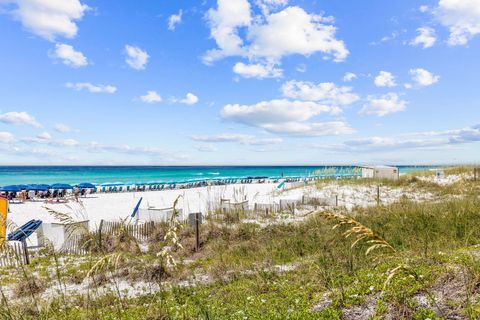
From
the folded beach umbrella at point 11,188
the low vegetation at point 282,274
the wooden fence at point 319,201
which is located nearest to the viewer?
the low vegetation at point 282,274

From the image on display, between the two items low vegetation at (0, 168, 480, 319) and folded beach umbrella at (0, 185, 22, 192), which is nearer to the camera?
low vegetation at (0, 168, 480, 319)

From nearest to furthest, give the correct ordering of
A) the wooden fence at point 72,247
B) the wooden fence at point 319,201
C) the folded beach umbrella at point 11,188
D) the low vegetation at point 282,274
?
the low vegetation at point 282,274
the wooden fence at point 72,247
the wooden fence at point 319,201
the folded beach umbrella at point 11,188

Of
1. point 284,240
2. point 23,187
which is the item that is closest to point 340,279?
point 284,240

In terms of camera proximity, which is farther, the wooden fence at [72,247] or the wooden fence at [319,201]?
the wooden fence at [319,201]

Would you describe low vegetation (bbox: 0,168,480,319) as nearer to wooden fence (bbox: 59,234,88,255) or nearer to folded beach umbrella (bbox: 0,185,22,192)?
wooden fence (bbox: 59,234,88,255)

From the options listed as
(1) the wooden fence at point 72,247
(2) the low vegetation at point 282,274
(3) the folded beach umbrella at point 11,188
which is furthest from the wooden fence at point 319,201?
(3) the folded beach umbrella at point 11,188

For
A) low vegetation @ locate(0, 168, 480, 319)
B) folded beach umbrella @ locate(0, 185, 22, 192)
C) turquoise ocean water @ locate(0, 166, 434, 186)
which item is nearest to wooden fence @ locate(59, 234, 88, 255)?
low vegetation @ locate(0, 168, 480, 319)

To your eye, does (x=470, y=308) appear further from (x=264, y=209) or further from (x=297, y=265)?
(x=264, y=209)

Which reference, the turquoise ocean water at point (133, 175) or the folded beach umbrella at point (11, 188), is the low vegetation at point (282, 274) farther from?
the folded beach umbrella at point (11, 188)

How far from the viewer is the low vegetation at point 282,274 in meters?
3.67

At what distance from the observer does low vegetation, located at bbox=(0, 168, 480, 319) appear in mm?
3670

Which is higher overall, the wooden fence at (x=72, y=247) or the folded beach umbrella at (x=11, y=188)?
the folded beach umbrella at (x=11, y=188)

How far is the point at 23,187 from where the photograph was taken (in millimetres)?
30391

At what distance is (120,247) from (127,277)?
91.5 inches
